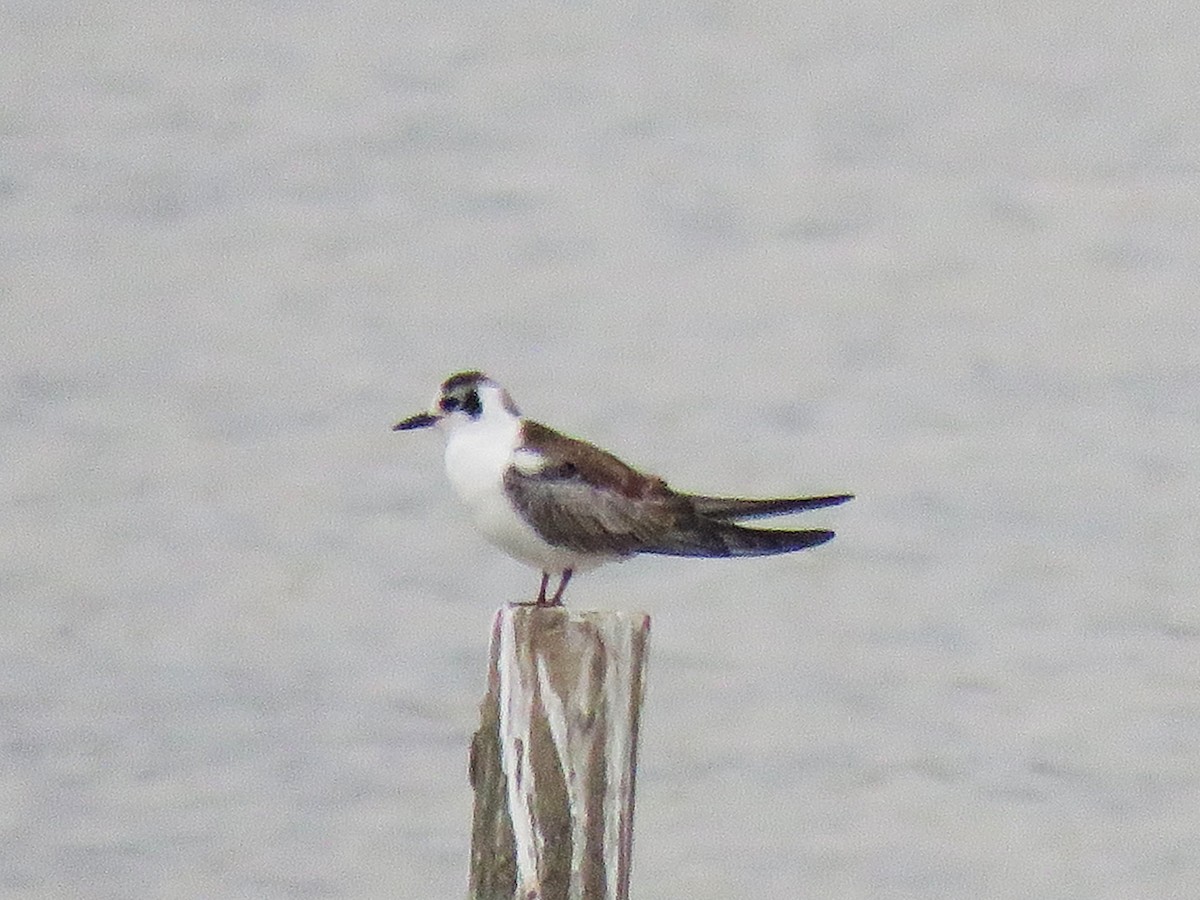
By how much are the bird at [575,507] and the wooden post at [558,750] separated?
3.54 ft

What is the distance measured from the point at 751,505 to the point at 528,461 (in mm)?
565

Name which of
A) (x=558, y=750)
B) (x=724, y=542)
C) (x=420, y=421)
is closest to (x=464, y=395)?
(x=420, y=421)

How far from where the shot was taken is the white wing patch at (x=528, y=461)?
22.2 ft

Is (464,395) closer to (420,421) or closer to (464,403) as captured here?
(464,403)

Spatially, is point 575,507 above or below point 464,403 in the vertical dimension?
below

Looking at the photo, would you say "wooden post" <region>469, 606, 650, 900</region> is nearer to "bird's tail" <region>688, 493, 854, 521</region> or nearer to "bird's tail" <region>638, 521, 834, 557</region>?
"bird's tail" <region>688, 493, 854, 521</region>

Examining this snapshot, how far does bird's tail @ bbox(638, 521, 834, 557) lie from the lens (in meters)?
6.84

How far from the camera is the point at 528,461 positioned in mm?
6801

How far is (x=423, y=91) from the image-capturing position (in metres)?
15.2

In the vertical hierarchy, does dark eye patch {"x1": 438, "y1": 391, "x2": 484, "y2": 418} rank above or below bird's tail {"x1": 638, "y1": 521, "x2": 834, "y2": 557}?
above

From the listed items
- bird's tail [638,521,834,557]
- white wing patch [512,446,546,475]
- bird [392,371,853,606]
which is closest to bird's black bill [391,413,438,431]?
bird [392,371,853,606]

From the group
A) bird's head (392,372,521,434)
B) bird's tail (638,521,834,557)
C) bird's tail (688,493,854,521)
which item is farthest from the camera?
bird's head (392,372,521,434)

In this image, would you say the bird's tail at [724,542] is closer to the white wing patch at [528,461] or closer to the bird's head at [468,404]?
the white wing patch at [528,461]

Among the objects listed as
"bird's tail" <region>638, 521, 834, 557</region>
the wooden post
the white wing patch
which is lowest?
the wooden post
